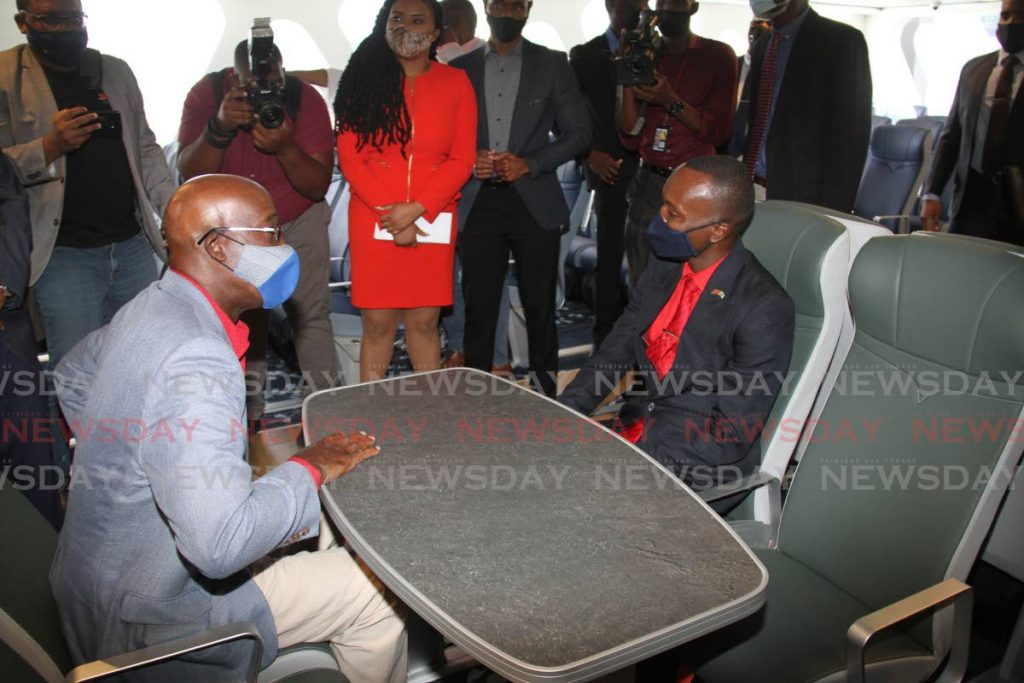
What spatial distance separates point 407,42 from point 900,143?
425cm

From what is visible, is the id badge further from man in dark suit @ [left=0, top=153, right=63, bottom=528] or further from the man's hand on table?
man in dark suit @ [left=0, top=153, right=63, bottom=528]

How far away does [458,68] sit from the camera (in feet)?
9.64

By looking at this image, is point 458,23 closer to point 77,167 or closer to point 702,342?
point 77,167

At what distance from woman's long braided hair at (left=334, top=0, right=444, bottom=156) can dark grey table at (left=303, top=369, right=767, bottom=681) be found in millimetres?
1185

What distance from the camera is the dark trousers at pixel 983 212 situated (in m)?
2.96

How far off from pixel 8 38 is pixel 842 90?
17.1 feet

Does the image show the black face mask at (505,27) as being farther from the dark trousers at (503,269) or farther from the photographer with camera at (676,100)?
the dark trousers at (503,269)

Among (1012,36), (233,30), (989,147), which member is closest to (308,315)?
(989,147)

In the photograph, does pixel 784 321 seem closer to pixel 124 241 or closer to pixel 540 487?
pixel 540 487

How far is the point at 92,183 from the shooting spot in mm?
2621

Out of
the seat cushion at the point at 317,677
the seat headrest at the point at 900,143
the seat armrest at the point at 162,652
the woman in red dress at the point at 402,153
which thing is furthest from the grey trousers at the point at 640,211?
the seat headrest at the point at 900,143

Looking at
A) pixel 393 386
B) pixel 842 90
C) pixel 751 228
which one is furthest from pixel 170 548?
pixel 842 90

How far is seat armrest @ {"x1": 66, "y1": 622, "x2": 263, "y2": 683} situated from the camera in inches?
44.0

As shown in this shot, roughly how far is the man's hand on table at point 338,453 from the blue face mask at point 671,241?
909 mm
